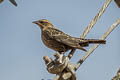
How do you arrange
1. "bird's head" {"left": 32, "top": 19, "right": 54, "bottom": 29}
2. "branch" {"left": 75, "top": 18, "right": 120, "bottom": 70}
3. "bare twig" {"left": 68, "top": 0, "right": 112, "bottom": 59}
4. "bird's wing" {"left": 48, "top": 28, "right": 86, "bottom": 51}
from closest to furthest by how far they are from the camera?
"branch" {"left": 75, "top": 18, "right": 120, "bottom": 70}, "bare twig" {"left": 68, "top": 0, "right": 112, "bottom": 59}, "bird's wing" {"left": 48, "top": 28, "right": 86, "bottom": 51}, "bird's head" {"left": 32, "top": 19, "right": 54, "bottom": 29}

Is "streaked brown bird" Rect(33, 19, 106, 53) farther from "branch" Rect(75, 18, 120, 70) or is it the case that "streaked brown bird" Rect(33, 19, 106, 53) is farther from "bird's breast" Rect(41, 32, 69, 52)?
"branch" Rect(75, 18, 120, 70)

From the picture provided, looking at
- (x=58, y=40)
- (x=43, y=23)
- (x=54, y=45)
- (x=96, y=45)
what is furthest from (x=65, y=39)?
(x=96, y=45)

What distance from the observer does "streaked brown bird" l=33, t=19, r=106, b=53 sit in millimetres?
4031

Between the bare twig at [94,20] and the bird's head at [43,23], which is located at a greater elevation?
the bird's head at [43,23]

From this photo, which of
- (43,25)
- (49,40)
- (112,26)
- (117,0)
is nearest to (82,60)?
(112,26)

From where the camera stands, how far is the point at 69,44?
4066 millimetres

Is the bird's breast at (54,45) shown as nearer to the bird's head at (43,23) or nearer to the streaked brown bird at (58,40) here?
the streaked brown bird at (58,40)

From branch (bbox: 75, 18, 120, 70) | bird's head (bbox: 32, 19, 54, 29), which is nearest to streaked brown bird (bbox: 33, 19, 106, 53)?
bird's head (bbox: 32, 19, 54, 29)

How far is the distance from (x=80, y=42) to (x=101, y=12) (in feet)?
1.86

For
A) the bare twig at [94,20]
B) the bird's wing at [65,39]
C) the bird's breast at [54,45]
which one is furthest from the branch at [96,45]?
the bird's breast at [54,45]

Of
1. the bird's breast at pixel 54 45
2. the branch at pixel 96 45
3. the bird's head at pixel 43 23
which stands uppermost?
the bird's head at pixel 43 23

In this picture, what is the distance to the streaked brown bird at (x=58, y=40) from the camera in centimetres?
403

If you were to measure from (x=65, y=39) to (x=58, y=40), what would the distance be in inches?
4.7

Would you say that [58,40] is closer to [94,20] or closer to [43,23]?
[43,23]
